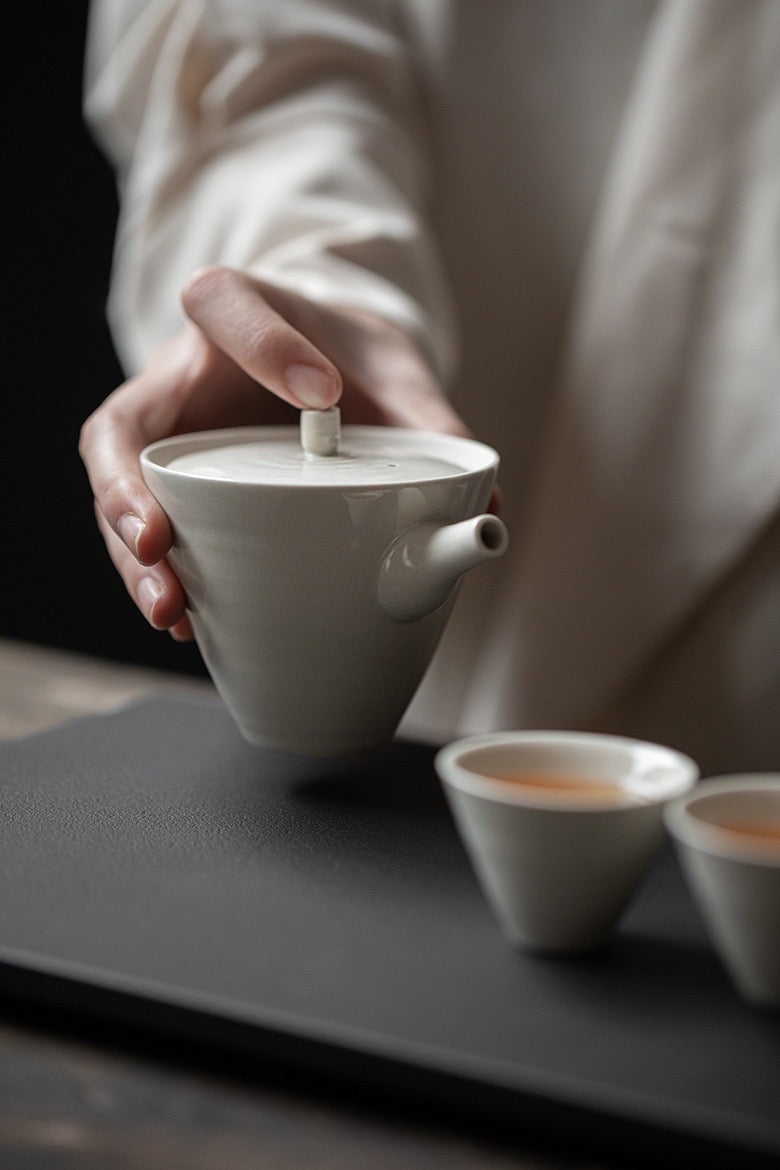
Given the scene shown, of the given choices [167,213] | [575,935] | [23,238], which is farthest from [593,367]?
[23,238]

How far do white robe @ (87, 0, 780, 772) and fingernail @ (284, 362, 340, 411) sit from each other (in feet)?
0.60

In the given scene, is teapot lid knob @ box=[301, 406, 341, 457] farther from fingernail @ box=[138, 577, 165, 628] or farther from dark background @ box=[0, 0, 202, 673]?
dark background @ box=[0, 0, 202, 673]

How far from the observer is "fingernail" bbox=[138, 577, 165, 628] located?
0.59 metres

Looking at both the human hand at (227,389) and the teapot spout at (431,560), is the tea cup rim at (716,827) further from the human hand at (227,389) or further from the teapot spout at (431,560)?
the human hand at (227,389)

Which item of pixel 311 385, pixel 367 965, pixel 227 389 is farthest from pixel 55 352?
pixel 367 965

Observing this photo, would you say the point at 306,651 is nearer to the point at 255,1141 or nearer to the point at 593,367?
the point at 255,1141

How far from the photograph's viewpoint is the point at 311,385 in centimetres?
62

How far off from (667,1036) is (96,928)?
20 cm

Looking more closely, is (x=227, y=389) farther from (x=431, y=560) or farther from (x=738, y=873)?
(x=738, y=873)

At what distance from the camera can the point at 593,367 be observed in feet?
2.87

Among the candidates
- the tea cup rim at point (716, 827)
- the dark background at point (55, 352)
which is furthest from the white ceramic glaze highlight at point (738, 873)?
the dark background at point (55, 352)

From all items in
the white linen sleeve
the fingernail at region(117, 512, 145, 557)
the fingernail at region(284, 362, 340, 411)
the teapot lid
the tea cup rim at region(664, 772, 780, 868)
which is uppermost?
the white linen sleeve

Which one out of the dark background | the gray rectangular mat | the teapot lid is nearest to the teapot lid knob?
the teapot lid

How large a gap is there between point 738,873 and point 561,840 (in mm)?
57
